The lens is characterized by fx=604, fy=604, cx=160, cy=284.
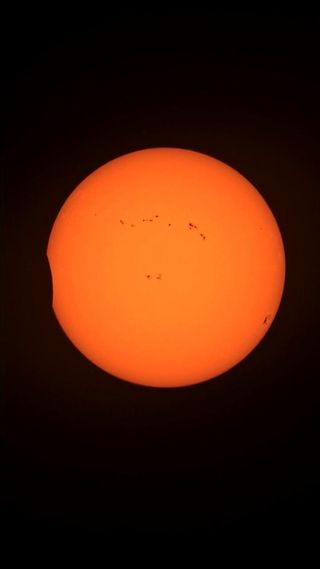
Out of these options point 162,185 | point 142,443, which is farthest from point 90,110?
point 142,443

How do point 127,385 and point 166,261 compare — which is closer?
point 166,261

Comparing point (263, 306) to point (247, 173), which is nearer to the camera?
point (263, 306)

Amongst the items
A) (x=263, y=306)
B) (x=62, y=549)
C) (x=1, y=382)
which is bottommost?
(x=62, y=549)

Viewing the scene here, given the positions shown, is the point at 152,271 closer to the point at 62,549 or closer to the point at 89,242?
the point at 89,242

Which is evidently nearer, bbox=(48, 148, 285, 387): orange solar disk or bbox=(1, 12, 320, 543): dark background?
bbox=(48, 148, 285, 387): orange solar disk
